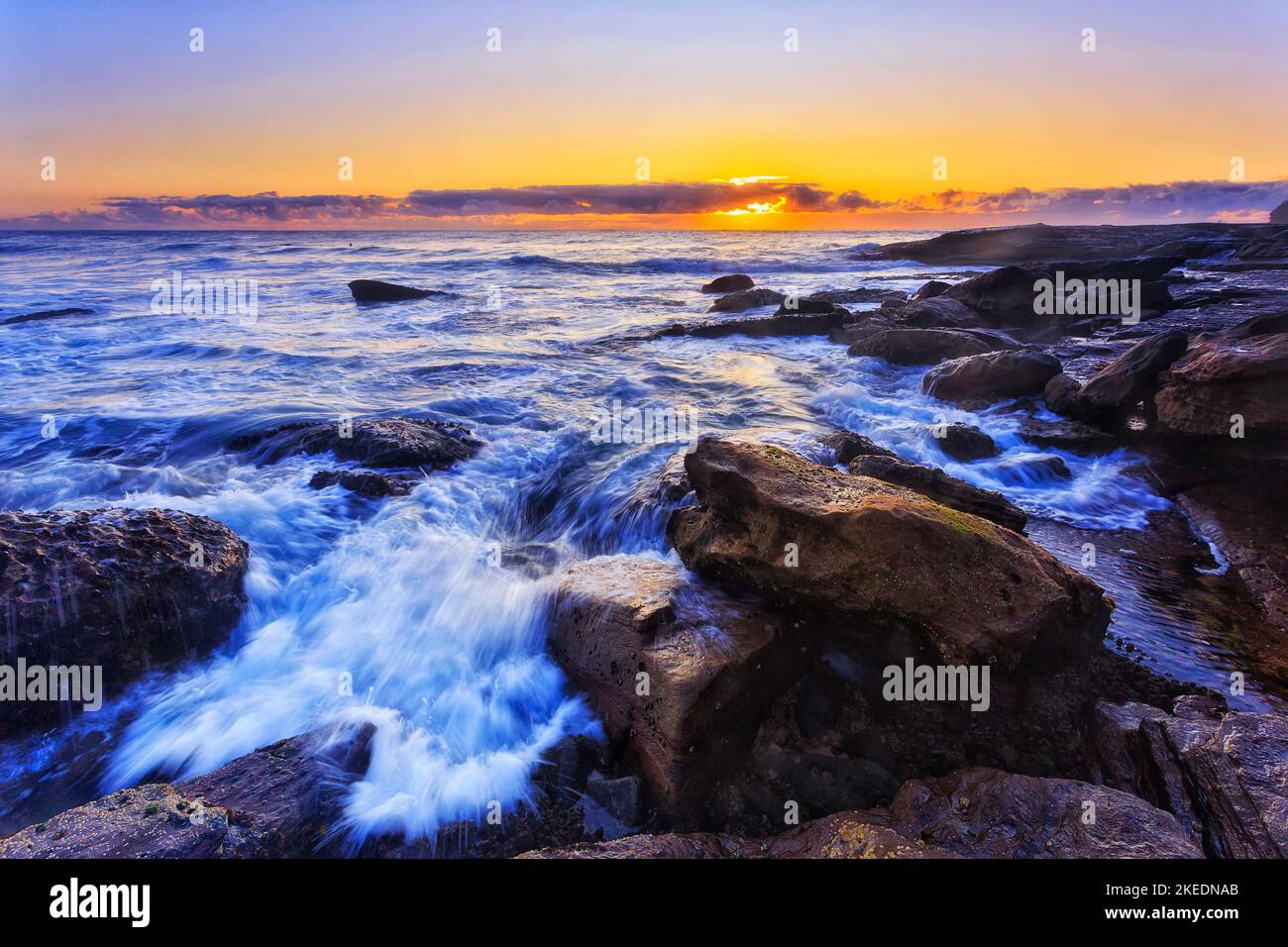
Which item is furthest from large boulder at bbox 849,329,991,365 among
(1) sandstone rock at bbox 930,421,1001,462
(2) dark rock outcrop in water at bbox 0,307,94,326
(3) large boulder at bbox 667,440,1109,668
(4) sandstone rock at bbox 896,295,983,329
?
(2) dark rock outcrop in water at bbox 0,307,94,326

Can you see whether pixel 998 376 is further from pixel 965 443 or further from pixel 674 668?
pixel 674 668

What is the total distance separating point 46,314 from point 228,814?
2678 cm

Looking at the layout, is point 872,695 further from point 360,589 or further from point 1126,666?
point 360,589

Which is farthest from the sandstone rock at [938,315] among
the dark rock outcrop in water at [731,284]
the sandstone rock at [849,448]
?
the dark rock outcrop in water at [731,284]

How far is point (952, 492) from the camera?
6156mm

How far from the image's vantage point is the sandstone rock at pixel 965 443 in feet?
29.8

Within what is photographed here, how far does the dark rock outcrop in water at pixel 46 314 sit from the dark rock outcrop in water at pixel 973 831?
27720 mm

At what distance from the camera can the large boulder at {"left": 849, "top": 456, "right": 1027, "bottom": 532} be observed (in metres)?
6.02

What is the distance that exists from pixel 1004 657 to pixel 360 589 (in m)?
5.86

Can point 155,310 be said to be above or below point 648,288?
below

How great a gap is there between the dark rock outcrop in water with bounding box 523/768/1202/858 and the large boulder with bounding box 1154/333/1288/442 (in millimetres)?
6955

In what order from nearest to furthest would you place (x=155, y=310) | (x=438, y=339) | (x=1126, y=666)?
(x=1126, y=666), (x=438, y=339), (x=155, y=310)

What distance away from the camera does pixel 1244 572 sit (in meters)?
5.96

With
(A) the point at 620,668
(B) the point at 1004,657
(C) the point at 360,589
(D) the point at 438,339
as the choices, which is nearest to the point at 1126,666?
(B) the point at 1004,657
